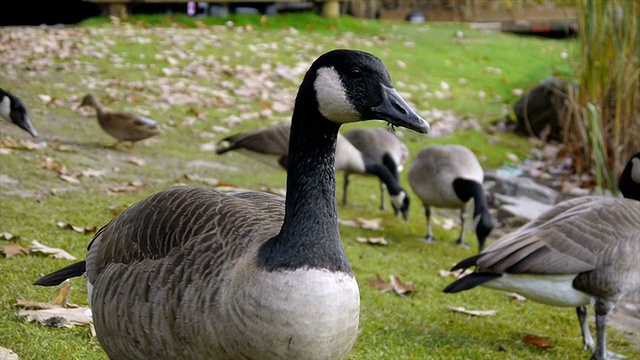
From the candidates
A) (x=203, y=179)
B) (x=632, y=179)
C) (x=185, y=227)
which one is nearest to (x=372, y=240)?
(x=203, y=179)

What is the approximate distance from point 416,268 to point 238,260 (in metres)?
3.93

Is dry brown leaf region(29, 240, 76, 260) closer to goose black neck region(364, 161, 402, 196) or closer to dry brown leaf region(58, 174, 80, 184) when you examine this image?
dry brown leaf region(58, 174, 80, 184)

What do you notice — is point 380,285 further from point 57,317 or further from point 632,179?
point 57,317

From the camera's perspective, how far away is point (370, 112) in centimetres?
276

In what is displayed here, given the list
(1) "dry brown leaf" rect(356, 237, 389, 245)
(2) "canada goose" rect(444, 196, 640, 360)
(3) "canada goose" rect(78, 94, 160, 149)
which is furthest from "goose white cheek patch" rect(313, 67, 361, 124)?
(3) "canada goose" rect(78, 94, 160, 149)

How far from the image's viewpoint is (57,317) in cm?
397

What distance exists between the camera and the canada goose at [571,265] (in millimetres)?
4758

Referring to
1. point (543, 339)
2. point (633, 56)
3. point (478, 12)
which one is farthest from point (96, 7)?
point (543, 339)

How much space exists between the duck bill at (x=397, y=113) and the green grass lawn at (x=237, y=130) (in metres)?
1.95

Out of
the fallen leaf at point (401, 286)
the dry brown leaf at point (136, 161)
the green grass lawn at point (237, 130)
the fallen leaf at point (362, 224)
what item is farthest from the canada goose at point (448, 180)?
the dry brown leaf at point (136, 161)

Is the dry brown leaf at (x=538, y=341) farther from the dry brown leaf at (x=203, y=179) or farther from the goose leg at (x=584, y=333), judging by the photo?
the dry brown leaf at (x=203, y=179)

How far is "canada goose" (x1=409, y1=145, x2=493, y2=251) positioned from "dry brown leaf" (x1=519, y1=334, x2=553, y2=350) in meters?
2.46

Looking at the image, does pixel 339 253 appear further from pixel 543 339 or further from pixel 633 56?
pixel 633 56

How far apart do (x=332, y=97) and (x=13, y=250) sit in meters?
3.00
